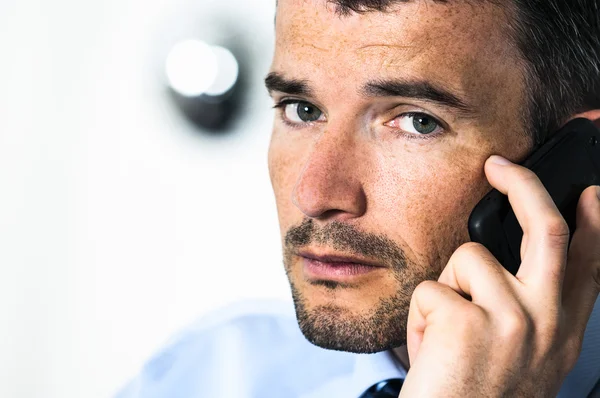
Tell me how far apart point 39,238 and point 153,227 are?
36cm

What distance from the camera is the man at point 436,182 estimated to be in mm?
1337

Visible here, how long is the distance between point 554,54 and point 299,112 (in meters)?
0.49

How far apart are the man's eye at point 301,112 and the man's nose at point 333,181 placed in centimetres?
12

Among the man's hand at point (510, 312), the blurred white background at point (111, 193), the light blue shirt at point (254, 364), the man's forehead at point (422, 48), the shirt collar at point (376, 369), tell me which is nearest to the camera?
the man's hand at point (510, 312)

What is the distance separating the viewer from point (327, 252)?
1.50 m

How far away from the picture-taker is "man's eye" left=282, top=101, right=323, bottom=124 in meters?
1.59

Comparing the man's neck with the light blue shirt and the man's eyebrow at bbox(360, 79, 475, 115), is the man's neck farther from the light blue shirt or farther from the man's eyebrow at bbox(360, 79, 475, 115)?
the man's eyebrow at bbox(360, 79, 475, 115)

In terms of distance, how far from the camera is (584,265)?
145 centimetres

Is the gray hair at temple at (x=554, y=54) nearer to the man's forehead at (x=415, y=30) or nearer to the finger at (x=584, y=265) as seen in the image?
the man's forehead at (x=415, y=30)

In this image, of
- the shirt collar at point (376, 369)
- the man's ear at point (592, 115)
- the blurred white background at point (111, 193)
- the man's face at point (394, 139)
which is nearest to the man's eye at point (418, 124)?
the man's face at point (394, 139)

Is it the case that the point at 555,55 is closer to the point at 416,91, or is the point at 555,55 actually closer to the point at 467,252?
the point at 416,91

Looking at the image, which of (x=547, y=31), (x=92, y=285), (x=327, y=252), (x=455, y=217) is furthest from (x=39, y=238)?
(x=547, y=31)

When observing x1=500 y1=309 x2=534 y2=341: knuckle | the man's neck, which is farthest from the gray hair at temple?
the man's neck

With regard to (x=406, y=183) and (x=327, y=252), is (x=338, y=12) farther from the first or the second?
(x=327, y=252)
